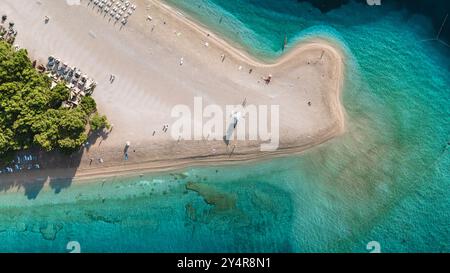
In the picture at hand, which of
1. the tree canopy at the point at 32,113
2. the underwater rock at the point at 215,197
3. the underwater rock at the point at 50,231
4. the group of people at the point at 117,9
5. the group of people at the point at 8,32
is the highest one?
the group of people at the point at 117,9

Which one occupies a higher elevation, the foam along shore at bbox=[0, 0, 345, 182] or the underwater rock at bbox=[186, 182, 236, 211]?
the foam along shore at bbox=[0, 0, 345, 182]

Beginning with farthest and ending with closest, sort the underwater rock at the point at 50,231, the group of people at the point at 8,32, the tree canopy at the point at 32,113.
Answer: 1. the underwater rock at the point at 50,231
2. the group of people at the point at 8,32
3. the tree canopy at the point at 32,113

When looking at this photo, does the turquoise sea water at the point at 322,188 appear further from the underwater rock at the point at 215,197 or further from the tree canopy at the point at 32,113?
the tree canopy at the point at 32,113

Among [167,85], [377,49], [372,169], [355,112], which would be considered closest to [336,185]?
[372,169]

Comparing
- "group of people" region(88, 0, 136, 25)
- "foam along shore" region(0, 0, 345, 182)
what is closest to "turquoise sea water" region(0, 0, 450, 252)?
"foam along shore" region(0, 0, 345, 182)

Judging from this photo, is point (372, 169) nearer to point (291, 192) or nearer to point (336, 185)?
point (336, 185)

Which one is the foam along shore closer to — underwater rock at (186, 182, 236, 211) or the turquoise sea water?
the turquoise sea water

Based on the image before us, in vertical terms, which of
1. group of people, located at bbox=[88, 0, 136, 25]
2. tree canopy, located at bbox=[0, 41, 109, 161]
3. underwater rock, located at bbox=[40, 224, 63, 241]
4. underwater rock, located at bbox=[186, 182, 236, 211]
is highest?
group of people, located at bbox=[88, 0, 136, 25]

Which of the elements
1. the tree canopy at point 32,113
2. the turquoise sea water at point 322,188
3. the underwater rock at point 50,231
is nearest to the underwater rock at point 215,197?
the turquoise sea water at point 322,188
